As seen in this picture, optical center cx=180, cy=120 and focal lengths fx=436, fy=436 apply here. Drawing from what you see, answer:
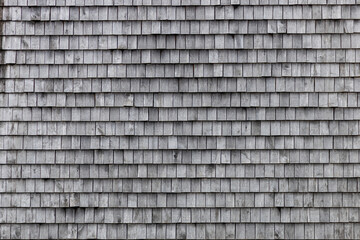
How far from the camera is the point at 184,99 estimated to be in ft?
13.5

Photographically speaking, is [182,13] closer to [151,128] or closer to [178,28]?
[178,28]

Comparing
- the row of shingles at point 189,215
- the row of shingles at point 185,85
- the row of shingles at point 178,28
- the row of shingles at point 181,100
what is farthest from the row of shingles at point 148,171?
the row of shingles at point 178,28

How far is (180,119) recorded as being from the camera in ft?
13.5

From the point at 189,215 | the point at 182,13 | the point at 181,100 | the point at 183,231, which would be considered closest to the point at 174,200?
the point at 189,215

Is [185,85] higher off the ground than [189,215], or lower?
higher

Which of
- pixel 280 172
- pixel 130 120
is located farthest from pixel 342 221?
pixel 130 120

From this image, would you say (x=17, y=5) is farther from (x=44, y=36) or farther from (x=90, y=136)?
(x=90, y=136)

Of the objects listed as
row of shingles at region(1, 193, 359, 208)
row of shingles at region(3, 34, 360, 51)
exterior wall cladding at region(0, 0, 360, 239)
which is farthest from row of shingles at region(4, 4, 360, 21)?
row of shingles at region(1, 193, 359, 208)

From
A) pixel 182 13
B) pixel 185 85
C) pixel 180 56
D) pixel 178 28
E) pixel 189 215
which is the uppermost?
pixel 182 13

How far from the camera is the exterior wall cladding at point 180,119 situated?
4.10 m

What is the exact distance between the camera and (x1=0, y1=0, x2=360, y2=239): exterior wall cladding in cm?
410

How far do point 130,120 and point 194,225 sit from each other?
1158mm

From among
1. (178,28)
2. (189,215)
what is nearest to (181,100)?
(178,28)

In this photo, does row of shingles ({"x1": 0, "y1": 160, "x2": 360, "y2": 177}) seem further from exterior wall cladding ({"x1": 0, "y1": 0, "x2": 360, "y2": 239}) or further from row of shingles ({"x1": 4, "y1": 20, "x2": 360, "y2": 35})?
row of shingles ({"x1": 4, "y1": 20, "x2": 360, "y2": 35})
